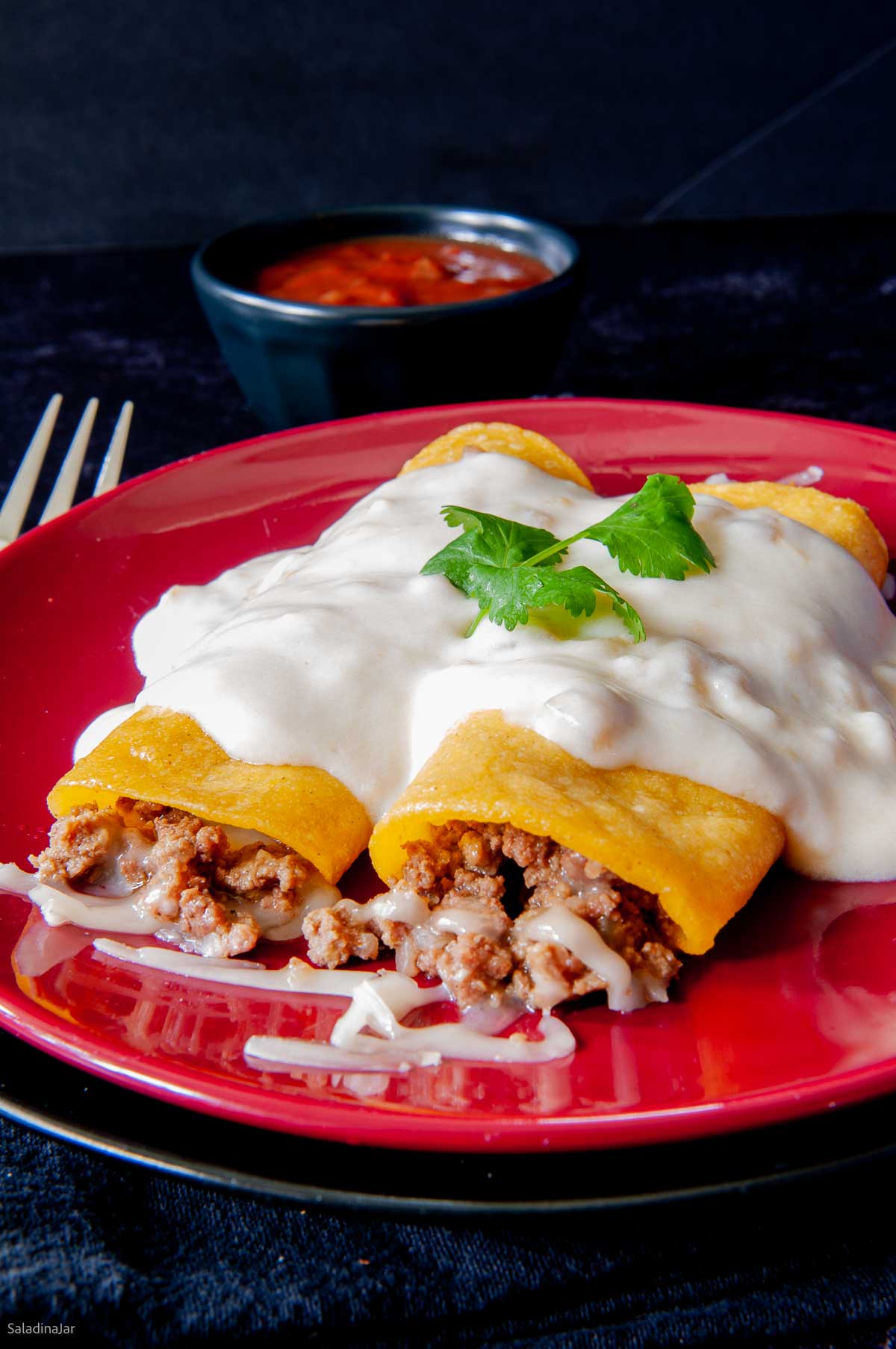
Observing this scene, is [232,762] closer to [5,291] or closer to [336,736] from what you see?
[336,736]

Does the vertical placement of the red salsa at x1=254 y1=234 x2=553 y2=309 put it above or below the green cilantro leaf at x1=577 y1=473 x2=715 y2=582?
below

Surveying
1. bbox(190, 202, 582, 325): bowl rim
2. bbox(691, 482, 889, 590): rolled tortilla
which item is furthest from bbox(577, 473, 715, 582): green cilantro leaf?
bbox(190, 202, 582, 325): bowl rim

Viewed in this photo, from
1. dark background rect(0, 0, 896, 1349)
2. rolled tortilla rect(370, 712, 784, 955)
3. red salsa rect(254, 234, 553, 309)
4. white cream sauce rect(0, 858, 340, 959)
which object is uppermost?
rolled tortilla rect(370, 712, 784, 955)

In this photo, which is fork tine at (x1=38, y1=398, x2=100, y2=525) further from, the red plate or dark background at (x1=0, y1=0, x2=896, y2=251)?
dark background at (x1=0, y1=0, x2=896, y2=251)

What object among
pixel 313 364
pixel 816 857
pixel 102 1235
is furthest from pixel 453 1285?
pixel 313 364

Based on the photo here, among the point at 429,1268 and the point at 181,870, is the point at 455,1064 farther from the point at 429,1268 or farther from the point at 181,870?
the point at 181,870

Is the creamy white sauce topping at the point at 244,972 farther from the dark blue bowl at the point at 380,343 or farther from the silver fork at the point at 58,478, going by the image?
the dark blue bowl at the point at 380,343

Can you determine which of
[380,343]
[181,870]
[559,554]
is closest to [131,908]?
[181,870]

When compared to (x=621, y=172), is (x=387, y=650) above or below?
above
